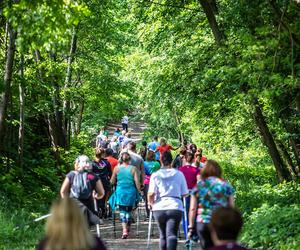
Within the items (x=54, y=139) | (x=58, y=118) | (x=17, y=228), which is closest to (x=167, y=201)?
(x=17, y=228)

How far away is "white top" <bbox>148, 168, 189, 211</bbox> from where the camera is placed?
8.88 m

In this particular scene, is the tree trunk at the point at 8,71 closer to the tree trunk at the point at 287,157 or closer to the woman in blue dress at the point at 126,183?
the woman in blue dress at the point at 126,183

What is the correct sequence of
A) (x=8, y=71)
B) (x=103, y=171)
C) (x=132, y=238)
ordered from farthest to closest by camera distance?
(x=103, y=171) → (x=8, y=71) → (x=132, y=238)

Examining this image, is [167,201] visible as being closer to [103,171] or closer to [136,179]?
[136,179]

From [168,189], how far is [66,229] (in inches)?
186

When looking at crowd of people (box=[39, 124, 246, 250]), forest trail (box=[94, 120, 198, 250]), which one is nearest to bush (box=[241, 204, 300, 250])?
crowd of people (box=[39, 124, 246, 250])

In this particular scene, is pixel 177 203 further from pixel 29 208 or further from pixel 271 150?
pixel 271 150

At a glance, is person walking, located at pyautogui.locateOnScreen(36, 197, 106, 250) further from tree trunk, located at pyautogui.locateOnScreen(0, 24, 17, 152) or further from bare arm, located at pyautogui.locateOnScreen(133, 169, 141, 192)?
tree trunk, located at pyautogui.locateOnScreen(0, 24, 17, 152)

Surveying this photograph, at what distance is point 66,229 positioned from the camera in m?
4.35

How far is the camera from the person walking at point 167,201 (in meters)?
8.77

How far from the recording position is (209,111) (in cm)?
1822

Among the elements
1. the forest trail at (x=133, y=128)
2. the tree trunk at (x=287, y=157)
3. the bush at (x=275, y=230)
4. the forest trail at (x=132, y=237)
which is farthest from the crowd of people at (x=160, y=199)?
the forest trail at (x=133, y=128)

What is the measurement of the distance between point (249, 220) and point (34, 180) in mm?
6712

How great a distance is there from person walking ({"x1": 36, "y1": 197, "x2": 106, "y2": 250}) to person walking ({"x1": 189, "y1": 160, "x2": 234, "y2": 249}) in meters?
3.08
